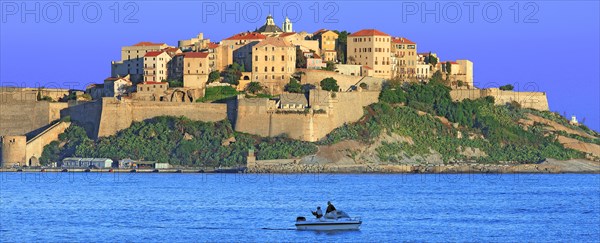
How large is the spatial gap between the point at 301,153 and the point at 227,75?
677 centimetres

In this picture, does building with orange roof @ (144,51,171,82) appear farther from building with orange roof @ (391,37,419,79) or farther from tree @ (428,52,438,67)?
tree @ (428,52,438,67)

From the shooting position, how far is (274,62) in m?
68.2

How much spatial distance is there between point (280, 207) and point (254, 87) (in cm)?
2474

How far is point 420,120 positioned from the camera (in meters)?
70.1

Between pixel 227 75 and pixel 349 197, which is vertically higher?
pixel 227 75

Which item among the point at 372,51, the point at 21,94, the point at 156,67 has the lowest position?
the point at 21,94

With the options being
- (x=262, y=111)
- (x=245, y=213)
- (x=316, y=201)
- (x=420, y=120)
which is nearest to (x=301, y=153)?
(x=262, y=111)

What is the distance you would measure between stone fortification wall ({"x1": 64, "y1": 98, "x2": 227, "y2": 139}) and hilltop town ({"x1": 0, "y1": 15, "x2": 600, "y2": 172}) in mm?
45

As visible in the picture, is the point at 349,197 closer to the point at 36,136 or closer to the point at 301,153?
the point at 301,153

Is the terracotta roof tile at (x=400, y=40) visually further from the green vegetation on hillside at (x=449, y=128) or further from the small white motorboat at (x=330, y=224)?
the small white motorboat at (x=330, y=224)

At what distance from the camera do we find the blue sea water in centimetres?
3478

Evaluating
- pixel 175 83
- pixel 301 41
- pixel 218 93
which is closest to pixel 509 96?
pixel 301 41

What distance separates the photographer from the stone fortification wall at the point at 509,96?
72188 millimetres

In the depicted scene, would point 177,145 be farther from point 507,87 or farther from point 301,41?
point 507,87
